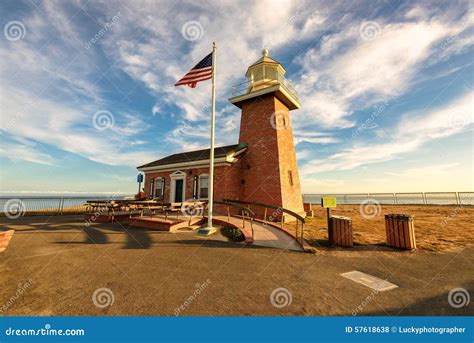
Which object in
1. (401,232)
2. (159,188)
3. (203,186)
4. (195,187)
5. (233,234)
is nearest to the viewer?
(401,232)

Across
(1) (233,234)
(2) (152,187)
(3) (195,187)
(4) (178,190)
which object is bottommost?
(1) (233,234)

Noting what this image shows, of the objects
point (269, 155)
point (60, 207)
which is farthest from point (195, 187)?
point (60, 207)

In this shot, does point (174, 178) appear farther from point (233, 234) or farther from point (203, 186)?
point (233, 234)

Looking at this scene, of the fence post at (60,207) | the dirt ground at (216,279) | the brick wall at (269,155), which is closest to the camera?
the dirt ground at (216,279)

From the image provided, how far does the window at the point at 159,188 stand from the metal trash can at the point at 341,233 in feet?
45.5

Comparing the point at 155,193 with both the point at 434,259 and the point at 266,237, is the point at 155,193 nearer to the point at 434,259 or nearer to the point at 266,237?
the point at 266,237

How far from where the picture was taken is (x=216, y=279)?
177 inches

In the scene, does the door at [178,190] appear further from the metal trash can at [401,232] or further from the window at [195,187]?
the metal trash can at [401,232]

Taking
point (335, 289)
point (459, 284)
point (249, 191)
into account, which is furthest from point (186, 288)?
point (249, 191)

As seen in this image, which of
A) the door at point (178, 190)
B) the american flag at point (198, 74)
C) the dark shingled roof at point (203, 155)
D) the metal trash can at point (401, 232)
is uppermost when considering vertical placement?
the american flag at point (198, 74)

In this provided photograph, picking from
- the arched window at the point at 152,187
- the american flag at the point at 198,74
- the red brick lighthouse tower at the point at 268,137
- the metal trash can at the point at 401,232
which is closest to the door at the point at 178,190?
the arched window at the point at 152,187

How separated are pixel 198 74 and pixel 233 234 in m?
7.56

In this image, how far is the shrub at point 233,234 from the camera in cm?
811

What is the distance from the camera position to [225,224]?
10.3 m
